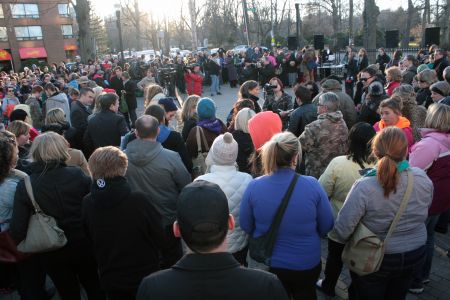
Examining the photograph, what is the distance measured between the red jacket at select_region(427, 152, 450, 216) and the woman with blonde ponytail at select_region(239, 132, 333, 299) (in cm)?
156

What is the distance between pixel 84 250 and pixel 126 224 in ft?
3.04

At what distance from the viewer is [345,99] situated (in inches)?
223

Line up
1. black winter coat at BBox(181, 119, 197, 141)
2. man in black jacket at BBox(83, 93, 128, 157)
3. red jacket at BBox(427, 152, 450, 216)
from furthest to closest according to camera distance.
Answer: man in black jacket at BBox(83, 93, 128, 157) → black winter coat at BBox(181, 119, 197, 141) → red jacket at BBox(427, 152, 450, 216)

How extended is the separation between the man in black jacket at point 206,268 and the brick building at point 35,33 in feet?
167

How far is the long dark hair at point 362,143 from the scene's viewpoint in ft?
10.4

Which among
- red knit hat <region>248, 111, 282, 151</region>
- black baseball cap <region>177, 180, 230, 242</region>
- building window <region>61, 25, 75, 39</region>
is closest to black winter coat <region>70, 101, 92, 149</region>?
red knit hat <region>248, 111, 282, 151</region>

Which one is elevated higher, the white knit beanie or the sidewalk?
the white knit beanie

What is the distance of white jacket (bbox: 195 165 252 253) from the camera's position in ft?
10.1

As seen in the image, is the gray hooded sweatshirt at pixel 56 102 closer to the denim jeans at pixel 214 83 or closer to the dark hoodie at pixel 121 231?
the dark hoodie at pixel 121 231

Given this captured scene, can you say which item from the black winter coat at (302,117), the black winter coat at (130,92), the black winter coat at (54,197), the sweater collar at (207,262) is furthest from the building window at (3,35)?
the sweater collar at (207,262)

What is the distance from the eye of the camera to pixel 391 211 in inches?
101

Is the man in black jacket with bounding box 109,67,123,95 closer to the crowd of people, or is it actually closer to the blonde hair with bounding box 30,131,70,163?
the crowd of people

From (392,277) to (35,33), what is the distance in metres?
58.8

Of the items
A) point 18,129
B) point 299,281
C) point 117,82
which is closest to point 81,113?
point 18,129
